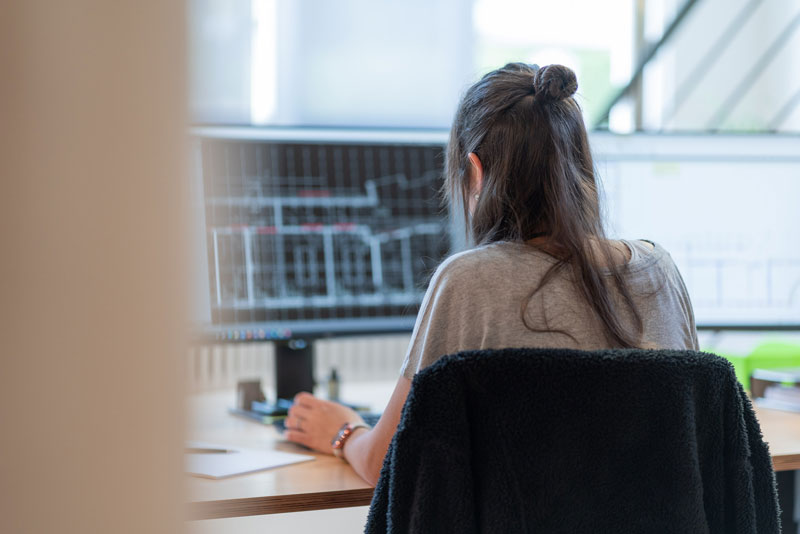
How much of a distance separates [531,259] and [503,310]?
0.08 metres

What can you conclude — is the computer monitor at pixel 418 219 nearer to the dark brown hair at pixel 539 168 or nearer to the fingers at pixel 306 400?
the fingers at pixel 306 400

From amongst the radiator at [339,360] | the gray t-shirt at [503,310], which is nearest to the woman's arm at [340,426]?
→ the gray t-shirt at [503,310]

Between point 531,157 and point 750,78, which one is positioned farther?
point 750,78

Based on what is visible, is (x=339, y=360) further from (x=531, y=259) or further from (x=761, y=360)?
(x=531, y=259)

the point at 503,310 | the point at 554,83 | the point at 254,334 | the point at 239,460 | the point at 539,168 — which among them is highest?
the point at 554,83

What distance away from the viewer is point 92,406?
0.26 meters

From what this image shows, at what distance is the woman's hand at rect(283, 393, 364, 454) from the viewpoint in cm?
118

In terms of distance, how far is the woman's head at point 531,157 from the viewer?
93cm

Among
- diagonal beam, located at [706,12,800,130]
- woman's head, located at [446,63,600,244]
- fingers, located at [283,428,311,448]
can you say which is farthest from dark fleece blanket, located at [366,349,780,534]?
diagonal beam, located at [706,12,800,130]

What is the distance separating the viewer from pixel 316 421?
1.21 metres

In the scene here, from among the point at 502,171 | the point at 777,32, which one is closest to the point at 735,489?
the point at 502,171

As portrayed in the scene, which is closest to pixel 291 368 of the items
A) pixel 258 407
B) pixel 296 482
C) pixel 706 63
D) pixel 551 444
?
pixel 258 407

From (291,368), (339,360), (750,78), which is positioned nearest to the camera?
(291,368)

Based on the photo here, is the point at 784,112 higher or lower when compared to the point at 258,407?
higher
